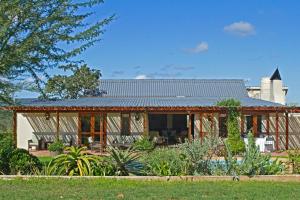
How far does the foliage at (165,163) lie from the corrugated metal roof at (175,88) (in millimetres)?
23574

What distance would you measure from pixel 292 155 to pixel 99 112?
16.6 meters

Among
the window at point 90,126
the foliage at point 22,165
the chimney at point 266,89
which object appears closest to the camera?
the foliage at point 22,165

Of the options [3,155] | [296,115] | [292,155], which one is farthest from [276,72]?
[3,155]

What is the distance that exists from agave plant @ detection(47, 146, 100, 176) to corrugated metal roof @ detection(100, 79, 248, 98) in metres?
23.7

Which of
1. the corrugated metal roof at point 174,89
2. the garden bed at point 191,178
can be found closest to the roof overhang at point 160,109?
the corrugated metal roof at point 174,89

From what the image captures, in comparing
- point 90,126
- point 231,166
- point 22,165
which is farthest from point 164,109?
point 22,165

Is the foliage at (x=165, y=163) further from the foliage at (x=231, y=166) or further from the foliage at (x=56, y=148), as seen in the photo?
the foliage at (x=56, y=148)

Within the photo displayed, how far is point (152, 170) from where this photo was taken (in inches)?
522

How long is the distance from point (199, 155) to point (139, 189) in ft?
8.57

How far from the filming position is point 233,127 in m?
26.1

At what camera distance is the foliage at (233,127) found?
25019mm

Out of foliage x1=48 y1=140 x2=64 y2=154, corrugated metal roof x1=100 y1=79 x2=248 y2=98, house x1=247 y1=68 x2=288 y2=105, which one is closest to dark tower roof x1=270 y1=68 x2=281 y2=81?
house x1=247 y1=68 x2=288 y2=105

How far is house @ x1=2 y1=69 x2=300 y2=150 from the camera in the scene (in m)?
28.3

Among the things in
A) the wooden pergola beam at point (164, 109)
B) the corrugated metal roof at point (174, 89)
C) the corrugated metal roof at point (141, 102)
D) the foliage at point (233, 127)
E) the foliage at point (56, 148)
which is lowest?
the foliage at point (56, 148)
